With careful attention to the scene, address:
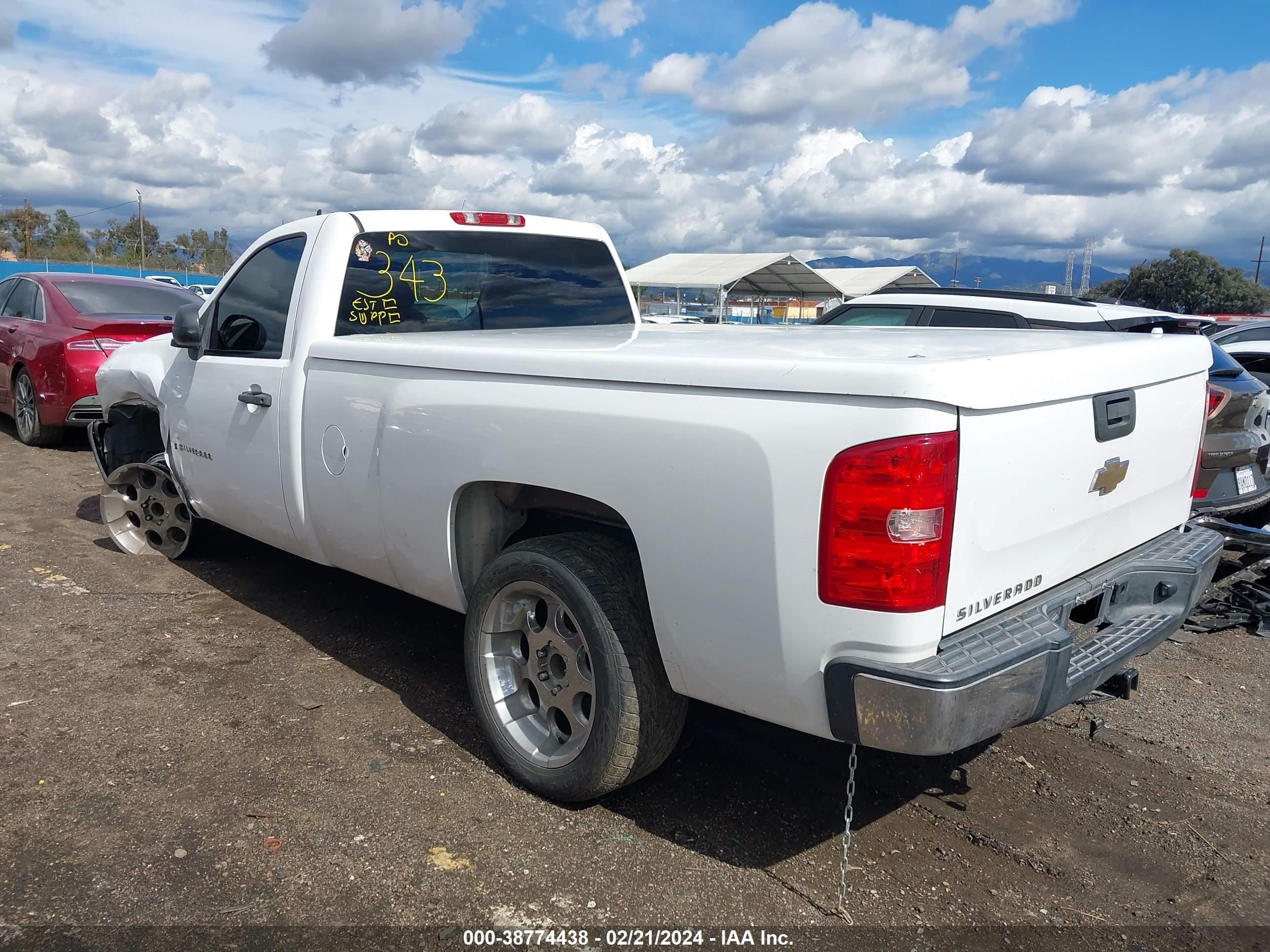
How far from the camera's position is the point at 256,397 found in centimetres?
415

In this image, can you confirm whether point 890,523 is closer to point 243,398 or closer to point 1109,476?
point 1109,476

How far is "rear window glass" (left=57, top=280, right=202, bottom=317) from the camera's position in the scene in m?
9.00

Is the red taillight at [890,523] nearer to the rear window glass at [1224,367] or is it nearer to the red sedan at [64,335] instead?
the rear window glass at [1224,367]

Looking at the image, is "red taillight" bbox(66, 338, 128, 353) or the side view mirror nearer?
the side view mirror

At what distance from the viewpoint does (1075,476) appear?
8.71 feet

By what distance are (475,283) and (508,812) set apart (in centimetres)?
240

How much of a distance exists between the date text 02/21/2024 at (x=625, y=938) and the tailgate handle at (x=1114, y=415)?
64.8 inches

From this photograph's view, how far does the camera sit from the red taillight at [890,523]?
2.20m

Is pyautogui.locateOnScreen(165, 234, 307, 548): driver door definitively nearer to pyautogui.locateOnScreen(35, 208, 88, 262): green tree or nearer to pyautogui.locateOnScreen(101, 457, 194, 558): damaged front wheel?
pyautogui.locateOnScreen(101, 457, 194, 558): damaged front wheel

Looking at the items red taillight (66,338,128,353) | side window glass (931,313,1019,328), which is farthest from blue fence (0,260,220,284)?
side window glass (931,313,1019,328)

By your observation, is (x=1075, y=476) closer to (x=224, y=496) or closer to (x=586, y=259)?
(x=586, y=259)

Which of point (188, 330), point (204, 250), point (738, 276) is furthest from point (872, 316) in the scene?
point (204, 250)

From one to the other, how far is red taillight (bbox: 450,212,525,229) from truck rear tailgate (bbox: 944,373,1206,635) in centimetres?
286

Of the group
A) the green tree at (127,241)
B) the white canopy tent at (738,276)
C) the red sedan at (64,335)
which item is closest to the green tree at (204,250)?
the green tree at (127,241)
